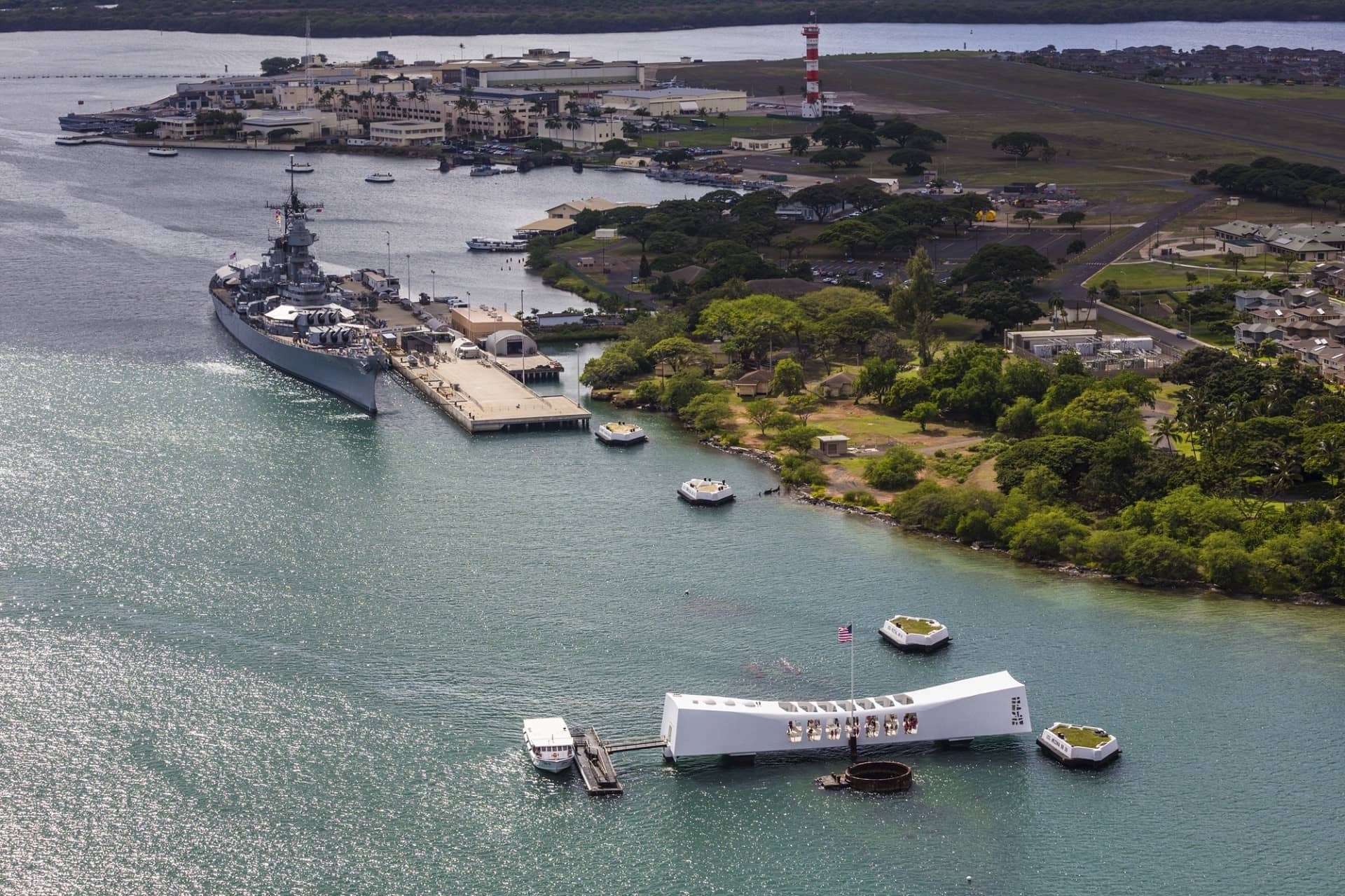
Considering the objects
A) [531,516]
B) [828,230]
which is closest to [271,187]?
[828,230]

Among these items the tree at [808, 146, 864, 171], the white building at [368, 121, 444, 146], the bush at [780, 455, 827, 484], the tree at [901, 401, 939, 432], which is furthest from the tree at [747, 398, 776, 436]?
the white building at [368, 121, 444, 146]

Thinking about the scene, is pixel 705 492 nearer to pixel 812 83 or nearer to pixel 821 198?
pixel 821 198


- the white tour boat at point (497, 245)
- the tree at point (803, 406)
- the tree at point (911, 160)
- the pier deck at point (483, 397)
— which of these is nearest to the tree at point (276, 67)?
the tree at point (911, 160)

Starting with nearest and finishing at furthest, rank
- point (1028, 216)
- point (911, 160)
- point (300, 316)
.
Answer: point (300, 316) < point (1028, 216) < point (911, 160)

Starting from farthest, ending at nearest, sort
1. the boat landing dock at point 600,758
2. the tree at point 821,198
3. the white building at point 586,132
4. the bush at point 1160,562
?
the white building at point 586,132 < the tree at point 821,198 < the bush at point 1160,562 < the boat landing dock at point 600,758

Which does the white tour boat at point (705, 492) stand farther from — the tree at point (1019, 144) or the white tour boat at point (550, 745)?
the tree at point (1019, 144)

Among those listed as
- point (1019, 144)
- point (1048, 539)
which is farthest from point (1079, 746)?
point (1019, 144)

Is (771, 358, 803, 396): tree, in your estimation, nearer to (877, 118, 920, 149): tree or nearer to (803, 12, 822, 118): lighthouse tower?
(877, 118, 920, 149): tree
